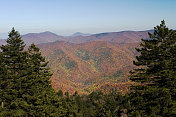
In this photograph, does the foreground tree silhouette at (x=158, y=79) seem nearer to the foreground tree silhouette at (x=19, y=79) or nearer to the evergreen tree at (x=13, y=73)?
the foreground tree silhouette at (x=19, y=79)

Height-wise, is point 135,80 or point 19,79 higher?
point 135,80

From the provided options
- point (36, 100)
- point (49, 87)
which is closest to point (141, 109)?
point (36, 100)

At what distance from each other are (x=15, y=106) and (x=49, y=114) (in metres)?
5.85

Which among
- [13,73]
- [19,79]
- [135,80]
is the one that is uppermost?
[13,73]

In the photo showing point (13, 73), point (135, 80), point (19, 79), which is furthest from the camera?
point (13, 73)

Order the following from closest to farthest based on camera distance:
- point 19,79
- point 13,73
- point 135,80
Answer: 1. point 135,80
2. point 19,79
3. point 13,73

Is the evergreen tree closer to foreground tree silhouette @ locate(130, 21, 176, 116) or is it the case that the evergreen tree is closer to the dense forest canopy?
the dense forest canopy

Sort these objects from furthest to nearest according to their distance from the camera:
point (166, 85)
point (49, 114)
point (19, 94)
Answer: point (19, 94) < point (49, 114) < point (166, 85)

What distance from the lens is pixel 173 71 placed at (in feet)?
60.6

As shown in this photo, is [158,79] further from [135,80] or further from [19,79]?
[19,79]

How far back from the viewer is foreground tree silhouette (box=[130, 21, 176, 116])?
17266mm

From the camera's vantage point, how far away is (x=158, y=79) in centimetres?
1888

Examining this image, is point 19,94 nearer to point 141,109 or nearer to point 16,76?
point 16,76

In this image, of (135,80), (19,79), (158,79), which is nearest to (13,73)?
(19,79)
